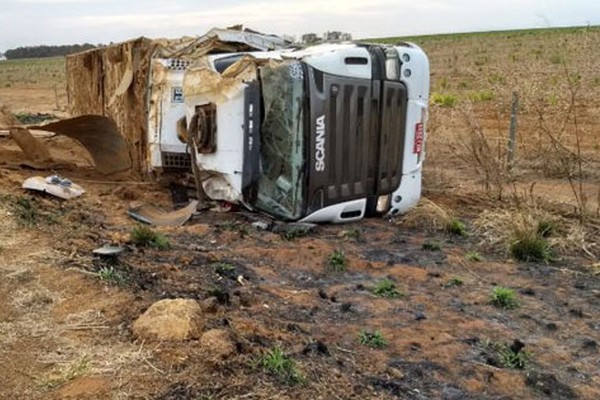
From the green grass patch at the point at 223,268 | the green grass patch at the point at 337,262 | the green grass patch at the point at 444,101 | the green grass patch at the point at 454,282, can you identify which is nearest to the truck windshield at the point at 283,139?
the green grass patch at the point at 337,262

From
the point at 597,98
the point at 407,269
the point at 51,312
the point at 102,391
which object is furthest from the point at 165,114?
the point at 597,98

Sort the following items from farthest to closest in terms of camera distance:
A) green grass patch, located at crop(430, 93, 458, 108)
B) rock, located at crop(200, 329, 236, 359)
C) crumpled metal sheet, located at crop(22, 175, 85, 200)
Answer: green grass patch, located at crop(430, 93, 458, 108) < crumpled metal sheet, located at crop(22, 175, 85, 200) < rock, located at crop(200, 329, 236, 359)

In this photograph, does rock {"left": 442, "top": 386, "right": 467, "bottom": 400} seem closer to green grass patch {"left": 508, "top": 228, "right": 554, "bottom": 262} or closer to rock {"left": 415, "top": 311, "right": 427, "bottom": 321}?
rock {"left": 415, "top": 311, "right": 427, "bottom": 321}

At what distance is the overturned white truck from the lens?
586cm

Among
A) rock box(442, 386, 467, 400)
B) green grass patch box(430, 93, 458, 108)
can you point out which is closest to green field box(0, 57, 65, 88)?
green grass patch box(430, 93, 458, 108)

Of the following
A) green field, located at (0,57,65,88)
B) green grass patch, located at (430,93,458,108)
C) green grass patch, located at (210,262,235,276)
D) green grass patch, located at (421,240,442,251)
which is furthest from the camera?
green field, located at (0,57,65,88)

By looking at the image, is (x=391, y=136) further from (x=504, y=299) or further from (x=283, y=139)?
(x=504, y=299)

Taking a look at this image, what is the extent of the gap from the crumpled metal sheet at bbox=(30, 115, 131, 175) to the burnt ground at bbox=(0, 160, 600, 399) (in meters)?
1.94

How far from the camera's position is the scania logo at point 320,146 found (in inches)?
230

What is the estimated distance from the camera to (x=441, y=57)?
38.8m

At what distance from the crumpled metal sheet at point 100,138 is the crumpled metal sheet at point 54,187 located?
92 centimetres

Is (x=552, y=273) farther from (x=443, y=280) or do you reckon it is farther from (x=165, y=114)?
(x=165, y=114)

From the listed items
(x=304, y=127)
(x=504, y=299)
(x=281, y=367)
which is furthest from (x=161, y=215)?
(x=281, y=367)

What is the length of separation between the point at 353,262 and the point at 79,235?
2128 millimetres
